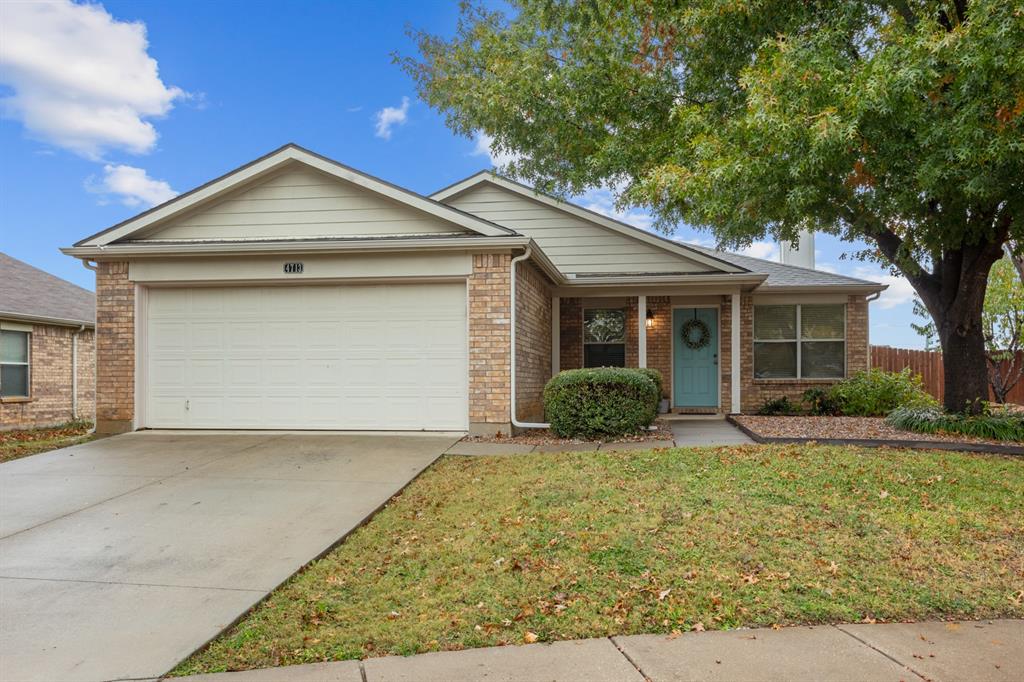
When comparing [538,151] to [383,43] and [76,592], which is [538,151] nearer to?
[383,43]

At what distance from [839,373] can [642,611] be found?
466 inches

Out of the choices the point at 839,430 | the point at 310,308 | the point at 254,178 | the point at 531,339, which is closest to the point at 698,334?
the point at 839,430

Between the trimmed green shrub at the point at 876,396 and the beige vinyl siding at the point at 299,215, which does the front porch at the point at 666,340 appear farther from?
the beige vinyl siding at the point at 299,215

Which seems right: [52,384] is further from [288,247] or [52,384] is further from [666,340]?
[666,340]

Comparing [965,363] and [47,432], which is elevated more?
[965,363]

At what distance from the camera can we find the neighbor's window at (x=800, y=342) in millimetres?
13508

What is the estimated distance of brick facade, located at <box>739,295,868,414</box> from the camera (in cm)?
1337

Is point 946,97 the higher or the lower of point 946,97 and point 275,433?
the higher

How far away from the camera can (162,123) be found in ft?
43.8

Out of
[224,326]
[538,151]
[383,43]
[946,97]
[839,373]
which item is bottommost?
[839,373]

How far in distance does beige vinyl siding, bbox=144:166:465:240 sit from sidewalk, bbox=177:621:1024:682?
291 inches

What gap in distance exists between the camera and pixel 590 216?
44.0 feet

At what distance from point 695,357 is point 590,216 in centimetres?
378

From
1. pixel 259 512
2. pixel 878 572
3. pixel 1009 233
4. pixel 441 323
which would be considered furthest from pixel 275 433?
pixel 1009 233
